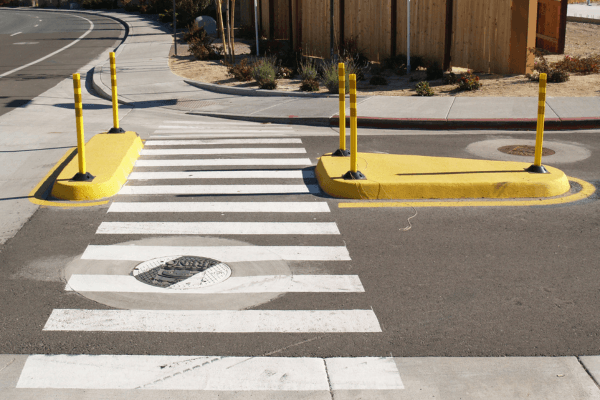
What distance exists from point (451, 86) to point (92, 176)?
11018 millimetres

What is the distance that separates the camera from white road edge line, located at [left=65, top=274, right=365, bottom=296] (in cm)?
605

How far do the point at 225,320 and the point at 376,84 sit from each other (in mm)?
13624

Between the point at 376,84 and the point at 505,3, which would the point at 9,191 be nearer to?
the point at 376,84

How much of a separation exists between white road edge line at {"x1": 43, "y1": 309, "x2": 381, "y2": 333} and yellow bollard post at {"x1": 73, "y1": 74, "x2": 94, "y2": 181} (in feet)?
11.9

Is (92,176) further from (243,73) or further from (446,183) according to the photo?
(243,73)

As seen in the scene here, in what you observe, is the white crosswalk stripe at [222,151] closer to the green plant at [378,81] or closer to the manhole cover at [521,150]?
the manhole cover at [521,150]

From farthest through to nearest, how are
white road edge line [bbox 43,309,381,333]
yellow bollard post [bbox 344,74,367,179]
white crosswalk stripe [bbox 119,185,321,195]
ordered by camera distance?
white crosswalk stripe [bbox 119,185,321,195]
yellow bollard post [bbox 344,74,367,179]
white road edge line [bbox 43,309,381,333]

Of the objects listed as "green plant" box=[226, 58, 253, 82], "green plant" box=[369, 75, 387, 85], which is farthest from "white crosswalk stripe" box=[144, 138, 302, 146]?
"green plant" box=[226, 58, 253, 82]

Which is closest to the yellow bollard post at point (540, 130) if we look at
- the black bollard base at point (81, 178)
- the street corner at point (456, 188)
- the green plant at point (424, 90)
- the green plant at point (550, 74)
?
the street corner at point (456, 188)

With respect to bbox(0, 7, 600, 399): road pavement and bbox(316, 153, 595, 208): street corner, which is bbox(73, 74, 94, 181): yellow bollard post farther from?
bbox(316, 153, 595, 208): street corner

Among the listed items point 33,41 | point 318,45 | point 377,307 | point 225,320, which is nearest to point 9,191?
point 225,320

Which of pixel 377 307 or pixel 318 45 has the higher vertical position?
pixel 318 45

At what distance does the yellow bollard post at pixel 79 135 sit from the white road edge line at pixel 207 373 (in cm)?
437

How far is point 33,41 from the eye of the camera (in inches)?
1378
